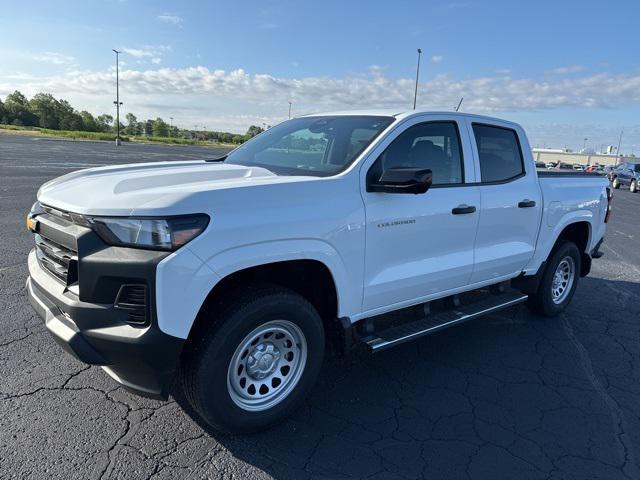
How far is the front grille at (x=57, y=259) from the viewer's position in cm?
259

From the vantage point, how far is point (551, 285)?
17.0 feet

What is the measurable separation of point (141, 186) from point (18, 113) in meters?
120

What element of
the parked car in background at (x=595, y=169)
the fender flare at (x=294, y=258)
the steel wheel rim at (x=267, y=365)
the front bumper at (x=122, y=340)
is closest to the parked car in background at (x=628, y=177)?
the parked car in background at (x=595, y=169)

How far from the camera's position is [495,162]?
14.4ft

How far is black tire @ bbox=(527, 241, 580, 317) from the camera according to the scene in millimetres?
5109

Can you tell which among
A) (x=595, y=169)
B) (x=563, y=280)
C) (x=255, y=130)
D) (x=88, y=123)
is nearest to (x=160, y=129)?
(x=88, y=123)

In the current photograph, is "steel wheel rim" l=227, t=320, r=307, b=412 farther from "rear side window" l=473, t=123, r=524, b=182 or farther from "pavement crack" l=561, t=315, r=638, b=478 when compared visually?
"rear side window" l=473, t=123, r=524, b=182

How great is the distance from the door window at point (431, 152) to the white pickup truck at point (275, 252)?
0.05 feet

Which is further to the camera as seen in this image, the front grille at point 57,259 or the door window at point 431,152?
the door window at point 431,152

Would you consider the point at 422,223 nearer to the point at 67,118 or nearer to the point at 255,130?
the point at 255,130

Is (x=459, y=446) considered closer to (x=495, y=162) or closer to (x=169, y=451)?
(x=169, y=451)

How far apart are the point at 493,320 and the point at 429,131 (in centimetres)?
250

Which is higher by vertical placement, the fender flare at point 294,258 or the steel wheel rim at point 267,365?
the fender flare at point 294,258

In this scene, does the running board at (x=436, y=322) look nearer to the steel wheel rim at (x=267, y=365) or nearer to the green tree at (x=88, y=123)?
the steel wheel rim at (x=267, y=365)
